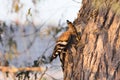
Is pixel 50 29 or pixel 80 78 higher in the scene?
pixel 50 29

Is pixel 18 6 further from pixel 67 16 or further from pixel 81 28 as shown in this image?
pixel 81 28

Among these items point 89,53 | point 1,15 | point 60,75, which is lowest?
point 60,75

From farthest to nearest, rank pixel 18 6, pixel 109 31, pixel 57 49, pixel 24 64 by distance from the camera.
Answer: pixel 24 64 < pixel 18 6 < pixel 57 49 < pixel 109 31

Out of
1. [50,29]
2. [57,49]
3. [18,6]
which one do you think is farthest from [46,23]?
[57,49]

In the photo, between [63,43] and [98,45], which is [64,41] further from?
[98,45]

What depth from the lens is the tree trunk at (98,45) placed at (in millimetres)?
2514

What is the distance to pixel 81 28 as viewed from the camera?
2.67 metres

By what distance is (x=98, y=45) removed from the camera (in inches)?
101

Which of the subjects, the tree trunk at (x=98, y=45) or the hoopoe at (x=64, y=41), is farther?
the hoopoe at (x=64, y=41)

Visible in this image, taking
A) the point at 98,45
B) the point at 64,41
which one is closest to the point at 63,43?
the point at 64,41

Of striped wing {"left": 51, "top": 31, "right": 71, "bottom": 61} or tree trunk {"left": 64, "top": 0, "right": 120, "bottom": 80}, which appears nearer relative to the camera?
tree trunk {"left": 64, "top": 0, "right": 120, "bottom": 80}

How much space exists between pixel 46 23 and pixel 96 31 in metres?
1.86

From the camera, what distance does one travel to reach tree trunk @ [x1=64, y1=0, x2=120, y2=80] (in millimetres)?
2514

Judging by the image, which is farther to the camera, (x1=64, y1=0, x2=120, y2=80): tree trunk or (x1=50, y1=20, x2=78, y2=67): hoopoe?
(x1=50, y1=20, x2=78, y2=67): hoopoe
